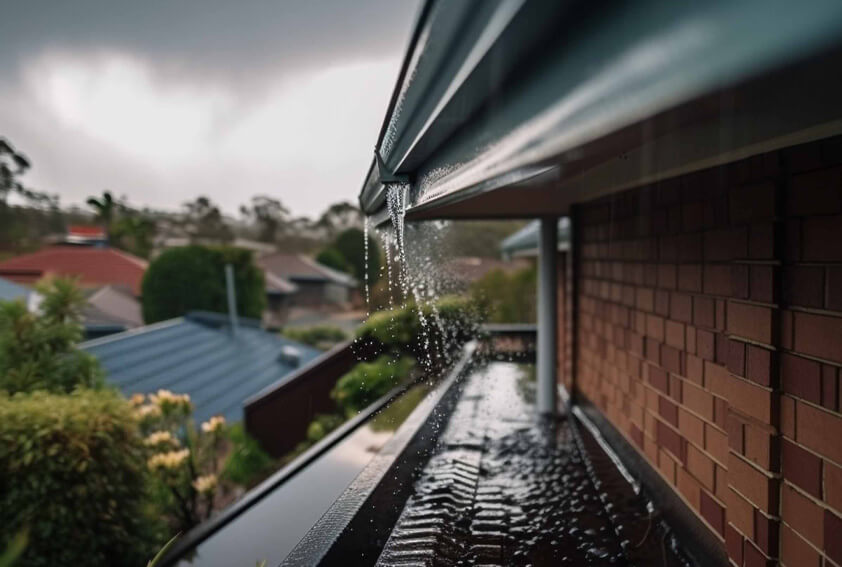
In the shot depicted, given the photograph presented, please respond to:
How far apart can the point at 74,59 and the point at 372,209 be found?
83.3 ft

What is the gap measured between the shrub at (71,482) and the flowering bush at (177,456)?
1.03 feet

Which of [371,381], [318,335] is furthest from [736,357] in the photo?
[318,335]

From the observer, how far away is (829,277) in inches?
47.3

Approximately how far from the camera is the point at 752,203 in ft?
5.15

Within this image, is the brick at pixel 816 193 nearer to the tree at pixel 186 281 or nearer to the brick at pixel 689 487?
the brick at pixel 689 487

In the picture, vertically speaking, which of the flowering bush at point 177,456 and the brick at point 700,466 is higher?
the brick at point 700,466

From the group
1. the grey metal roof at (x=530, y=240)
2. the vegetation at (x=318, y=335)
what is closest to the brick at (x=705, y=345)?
the grey metal roof at (x=530, y=240)

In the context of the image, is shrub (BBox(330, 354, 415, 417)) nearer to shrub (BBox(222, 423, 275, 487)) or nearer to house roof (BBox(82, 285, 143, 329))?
shrub (BBox(222, 423, 275, 487))

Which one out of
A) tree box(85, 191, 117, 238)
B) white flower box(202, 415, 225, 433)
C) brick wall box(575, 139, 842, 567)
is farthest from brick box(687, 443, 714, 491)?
tree box(85, 191, 117, 238)

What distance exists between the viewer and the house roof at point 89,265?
1722cm

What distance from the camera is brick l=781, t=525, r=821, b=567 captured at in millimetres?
1226

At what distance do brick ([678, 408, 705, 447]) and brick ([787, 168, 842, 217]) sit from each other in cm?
99

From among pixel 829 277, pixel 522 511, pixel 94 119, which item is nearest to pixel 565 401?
pixel 522 511

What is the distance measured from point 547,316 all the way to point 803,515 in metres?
3.08
